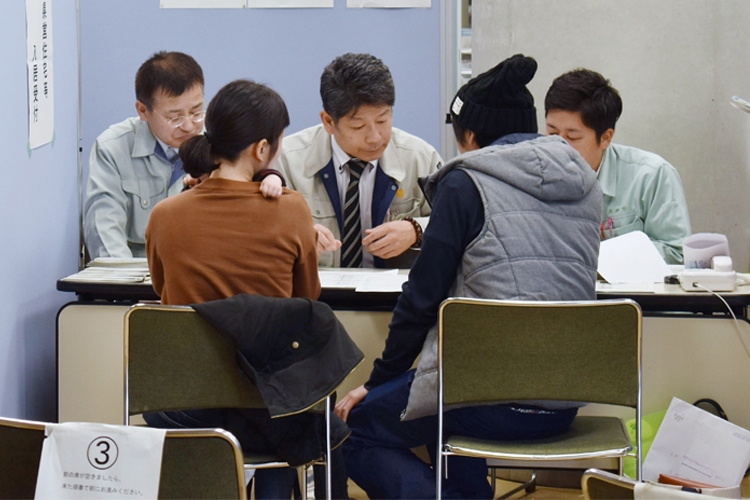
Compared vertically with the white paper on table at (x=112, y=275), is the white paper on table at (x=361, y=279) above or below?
below

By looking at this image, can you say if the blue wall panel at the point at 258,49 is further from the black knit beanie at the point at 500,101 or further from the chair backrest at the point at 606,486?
the chair backrest at the point at 606,486

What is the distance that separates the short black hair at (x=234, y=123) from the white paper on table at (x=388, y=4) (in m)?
1.92

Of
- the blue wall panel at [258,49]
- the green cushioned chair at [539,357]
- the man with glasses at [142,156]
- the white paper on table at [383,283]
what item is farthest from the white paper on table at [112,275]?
the blue wall panel at [258,49]

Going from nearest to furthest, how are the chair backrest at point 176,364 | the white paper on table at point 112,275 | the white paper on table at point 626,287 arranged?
1. the chair backrest at point 176,364
2. the white paper on table at point 626,287
3. the white paper on table at point 112,275

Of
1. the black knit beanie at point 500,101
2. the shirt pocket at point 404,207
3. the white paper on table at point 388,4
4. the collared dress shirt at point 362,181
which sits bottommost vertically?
the shirt pocket at point 404,207

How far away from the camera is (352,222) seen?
2.99 metres

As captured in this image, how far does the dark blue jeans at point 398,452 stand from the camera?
2131 millimetres

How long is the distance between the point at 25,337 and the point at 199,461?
1414mm

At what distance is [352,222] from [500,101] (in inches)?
39.7

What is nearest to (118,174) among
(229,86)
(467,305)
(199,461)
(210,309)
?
(229,86)

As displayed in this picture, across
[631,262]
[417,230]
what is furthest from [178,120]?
[631,262]

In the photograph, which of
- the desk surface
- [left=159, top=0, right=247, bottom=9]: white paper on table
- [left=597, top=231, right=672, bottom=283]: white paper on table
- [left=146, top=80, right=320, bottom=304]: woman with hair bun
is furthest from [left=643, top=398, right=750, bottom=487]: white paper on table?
[left=159, top=0, right=247, bottom=9]: white paper on table

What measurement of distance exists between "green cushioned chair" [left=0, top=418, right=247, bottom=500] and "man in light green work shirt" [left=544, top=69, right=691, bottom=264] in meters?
2.06

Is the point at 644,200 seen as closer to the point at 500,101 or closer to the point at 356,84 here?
the point at 356,84
